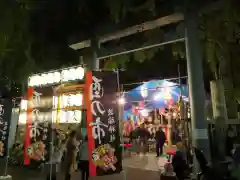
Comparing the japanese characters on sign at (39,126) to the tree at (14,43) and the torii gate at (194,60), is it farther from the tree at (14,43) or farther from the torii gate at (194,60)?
the torii gate at (194,60)

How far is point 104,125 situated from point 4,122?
16.0ft

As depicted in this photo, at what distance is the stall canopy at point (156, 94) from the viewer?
10.1 metres

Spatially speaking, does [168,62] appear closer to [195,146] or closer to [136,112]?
[136,112]

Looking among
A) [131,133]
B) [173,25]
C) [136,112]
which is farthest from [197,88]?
[131,133]

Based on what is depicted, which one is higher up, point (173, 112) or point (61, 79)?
point (61, 79)

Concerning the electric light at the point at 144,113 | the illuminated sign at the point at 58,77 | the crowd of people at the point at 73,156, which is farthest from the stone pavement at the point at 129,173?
the illuminated sign at the point at 58,77

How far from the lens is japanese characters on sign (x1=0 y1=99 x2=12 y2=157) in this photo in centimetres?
898

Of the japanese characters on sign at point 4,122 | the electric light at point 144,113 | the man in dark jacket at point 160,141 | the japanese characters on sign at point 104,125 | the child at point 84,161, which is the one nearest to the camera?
the japanese characters on sign at point 104,125

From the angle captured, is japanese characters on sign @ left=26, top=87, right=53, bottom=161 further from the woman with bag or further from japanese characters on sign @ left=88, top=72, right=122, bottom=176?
japanese characters on sign @ left=88, top=72, right=122, bottom=176

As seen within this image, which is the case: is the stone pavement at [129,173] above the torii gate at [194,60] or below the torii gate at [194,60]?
below

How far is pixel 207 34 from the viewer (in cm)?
900

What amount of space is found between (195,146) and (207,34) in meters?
4.22

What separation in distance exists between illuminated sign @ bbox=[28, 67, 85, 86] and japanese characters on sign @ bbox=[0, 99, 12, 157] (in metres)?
1.28

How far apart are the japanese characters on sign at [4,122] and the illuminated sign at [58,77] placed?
4.19 ft
